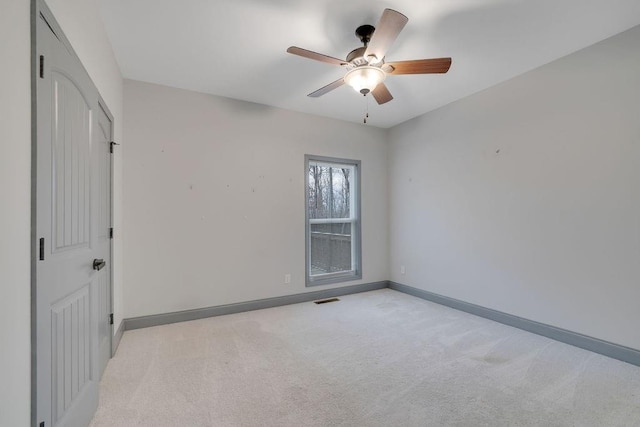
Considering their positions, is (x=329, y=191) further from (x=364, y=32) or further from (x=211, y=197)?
(x=364, y=32)

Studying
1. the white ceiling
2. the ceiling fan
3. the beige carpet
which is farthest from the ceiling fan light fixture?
the beige carpet

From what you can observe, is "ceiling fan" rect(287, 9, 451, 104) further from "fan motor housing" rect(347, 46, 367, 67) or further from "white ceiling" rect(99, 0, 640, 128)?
"white ceiling" rect(99, 0, 640, 128)

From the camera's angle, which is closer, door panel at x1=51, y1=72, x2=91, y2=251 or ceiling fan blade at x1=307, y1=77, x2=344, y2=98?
door panel at x1=51, y1=72, x2=91, y2=251

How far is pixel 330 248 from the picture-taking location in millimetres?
4566

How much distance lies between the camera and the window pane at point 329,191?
438 centimetres

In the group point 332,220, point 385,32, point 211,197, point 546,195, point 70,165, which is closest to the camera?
point 70,165

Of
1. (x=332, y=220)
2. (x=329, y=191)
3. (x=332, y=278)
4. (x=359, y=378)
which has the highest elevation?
(x=329, y=191)

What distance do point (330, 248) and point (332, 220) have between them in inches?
17.5

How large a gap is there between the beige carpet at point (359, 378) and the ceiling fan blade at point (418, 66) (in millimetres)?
2368

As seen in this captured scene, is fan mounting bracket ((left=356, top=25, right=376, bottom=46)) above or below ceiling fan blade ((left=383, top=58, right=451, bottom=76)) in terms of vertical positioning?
above

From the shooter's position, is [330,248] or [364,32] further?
[330,248]

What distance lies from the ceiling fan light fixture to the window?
192 cm

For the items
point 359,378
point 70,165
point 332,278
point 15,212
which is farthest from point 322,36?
point 332,278

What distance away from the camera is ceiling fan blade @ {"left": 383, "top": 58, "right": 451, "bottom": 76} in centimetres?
217
